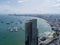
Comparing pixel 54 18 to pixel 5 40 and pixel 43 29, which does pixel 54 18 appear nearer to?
pixel 43 29

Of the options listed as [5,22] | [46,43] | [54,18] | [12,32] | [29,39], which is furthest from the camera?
[12,32]

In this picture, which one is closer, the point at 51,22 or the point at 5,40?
the point at 51,22

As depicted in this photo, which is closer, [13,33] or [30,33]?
[30,33]

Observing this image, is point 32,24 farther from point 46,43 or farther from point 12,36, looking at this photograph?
point 12,36

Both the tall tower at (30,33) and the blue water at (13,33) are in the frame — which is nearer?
the tall tower at (30,33)

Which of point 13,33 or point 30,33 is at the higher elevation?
point 30,33

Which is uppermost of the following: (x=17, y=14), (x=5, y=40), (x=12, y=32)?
(x=17, y=14)

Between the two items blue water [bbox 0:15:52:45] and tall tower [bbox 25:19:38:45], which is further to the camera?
blue water [bbox 0:15:52:45]

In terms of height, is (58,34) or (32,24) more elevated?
(32,24)

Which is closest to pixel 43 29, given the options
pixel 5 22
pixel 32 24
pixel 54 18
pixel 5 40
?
pixel 54 18

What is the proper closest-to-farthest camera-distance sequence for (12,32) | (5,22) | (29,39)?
(29,39) → (5,22) → (12,32)
